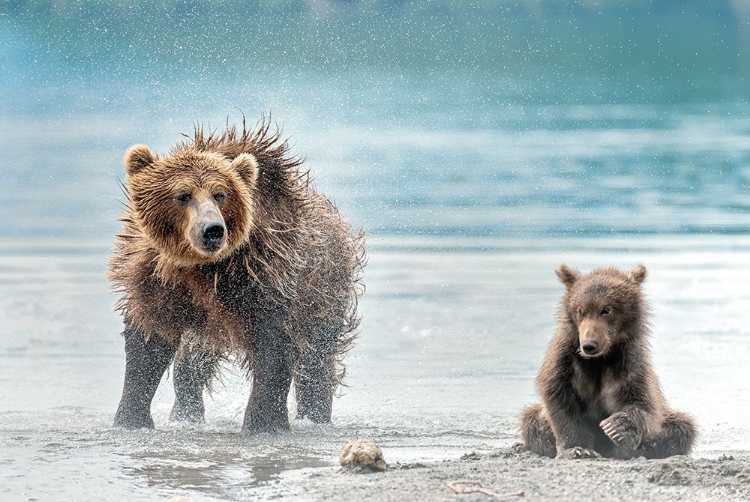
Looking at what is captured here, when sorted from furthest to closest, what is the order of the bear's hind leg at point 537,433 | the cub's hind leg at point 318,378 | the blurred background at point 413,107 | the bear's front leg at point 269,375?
the blurred background at point 413,107, the cub's hind leg at point 318,378, the bear's front leg at point 269,375, the bear's hind leg at point 537,433

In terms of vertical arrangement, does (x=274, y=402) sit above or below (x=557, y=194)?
below

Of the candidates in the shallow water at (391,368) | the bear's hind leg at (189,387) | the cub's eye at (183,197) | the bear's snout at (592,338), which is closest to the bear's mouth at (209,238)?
the cub's eye at (183,197)

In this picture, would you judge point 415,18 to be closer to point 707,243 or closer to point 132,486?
point 707,243

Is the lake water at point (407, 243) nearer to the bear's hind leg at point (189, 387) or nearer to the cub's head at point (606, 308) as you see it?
the bear's hind leg at point (189, 387)

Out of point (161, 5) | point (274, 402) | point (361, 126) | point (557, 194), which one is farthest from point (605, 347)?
point (161, 5)

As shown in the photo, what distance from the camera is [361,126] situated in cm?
3775

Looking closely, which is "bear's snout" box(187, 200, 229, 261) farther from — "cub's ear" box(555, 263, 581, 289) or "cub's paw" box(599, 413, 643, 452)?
"cub's paw" box(599, 413, 643, 452)

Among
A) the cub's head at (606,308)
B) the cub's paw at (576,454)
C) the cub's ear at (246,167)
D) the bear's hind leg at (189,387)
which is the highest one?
the cub's ear at (246,167)

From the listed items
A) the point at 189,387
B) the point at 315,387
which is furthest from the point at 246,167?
the point at 315,387

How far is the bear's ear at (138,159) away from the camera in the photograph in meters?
8.95

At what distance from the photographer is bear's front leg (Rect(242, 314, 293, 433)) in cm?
927

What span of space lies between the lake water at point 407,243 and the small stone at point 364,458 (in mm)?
329

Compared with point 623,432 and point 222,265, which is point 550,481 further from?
point 222,265

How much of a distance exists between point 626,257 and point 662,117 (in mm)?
23768
